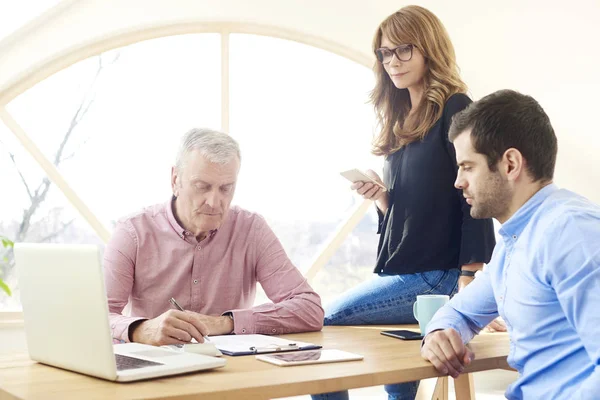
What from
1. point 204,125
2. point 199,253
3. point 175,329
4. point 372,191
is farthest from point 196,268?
point 204,125

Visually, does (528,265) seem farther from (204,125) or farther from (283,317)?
(204,125)

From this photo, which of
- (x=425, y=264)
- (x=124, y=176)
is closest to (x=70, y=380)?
(x=425, y=264)

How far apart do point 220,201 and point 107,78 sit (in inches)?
107

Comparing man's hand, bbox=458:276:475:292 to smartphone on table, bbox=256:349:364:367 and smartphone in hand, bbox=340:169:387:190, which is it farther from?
smartphone on table, bbox=256:349:364:367

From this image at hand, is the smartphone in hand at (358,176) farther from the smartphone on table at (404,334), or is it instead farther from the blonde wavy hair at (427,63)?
the smartphone on table at (404,334)

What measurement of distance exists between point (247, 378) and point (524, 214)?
725mm

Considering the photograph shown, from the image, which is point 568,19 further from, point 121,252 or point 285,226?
point 121,252

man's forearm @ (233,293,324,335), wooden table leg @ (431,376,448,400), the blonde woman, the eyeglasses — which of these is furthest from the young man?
the eyeglasses

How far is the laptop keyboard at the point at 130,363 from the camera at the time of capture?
1.46 m

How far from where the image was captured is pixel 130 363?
1505mm

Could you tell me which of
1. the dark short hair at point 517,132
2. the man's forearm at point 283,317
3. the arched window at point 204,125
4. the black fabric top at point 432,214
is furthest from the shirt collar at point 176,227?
the arched window at point 204,125

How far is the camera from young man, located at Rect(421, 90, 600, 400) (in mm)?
1448

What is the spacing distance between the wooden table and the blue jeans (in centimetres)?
54

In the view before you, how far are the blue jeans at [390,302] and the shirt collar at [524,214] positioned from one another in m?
0.78
